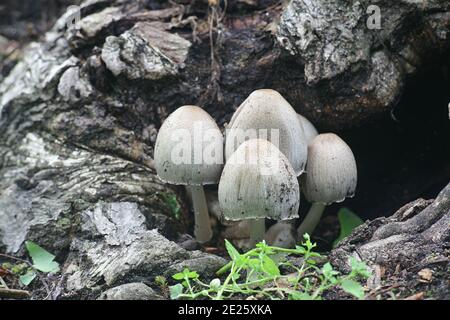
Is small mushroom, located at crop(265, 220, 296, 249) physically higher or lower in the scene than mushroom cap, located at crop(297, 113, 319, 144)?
lower

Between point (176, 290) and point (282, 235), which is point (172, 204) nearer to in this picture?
point (282, 235)

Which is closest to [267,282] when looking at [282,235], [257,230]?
[257,230]

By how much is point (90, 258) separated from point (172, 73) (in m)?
1.07

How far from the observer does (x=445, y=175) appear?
3121mm

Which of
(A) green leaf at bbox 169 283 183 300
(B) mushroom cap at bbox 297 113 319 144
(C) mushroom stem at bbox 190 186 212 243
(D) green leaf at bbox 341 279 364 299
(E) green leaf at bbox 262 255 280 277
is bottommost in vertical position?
(C) mushroom stem at bbox 190 186 212 243

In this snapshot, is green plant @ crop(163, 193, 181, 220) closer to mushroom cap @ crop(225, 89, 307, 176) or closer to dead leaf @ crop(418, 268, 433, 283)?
mushroom cap @ crop(225, 89, 307, 176)

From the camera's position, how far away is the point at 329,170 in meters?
2.58

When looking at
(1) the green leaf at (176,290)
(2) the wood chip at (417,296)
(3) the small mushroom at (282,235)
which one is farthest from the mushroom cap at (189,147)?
(2) the wood chip at (417,296)

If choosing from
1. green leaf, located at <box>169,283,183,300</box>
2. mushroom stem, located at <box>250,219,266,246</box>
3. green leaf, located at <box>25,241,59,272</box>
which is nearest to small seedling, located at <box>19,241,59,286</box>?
green leaf, located at <box>25,241,59,272</box>

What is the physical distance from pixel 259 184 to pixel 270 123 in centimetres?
37

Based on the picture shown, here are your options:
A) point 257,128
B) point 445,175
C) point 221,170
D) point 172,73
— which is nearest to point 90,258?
point 221,170

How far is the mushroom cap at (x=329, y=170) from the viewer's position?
258 centimetres

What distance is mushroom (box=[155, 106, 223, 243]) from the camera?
245 cm

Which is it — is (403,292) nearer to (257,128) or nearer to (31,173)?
(257,128)
